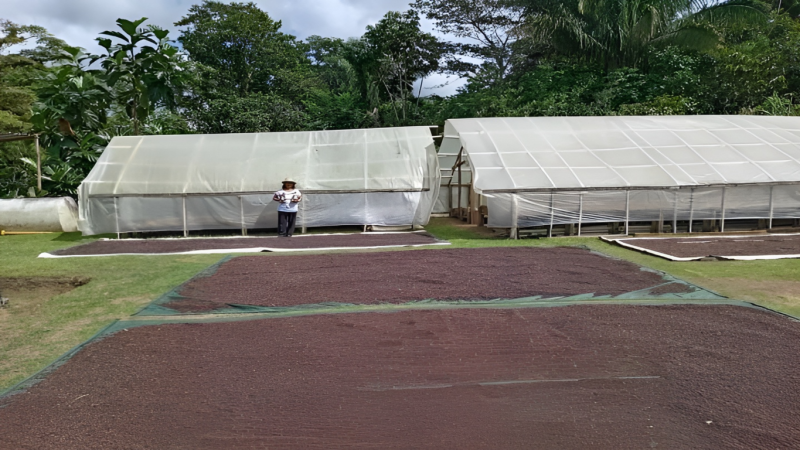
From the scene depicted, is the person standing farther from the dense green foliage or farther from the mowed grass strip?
the dense green foliage

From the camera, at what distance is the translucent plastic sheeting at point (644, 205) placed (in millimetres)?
12609

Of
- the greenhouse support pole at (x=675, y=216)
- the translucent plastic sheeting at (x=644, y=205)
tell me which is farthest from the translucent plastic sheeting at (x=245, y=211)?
the greenhouse support pole at (x=675, y=216)

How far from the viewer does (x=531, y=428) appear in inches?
131

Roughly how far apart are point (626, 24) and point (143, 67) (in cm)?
1945

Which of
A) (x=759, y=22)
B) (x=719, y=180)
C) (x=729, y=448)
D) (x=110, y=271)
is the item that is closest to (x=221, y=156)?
(x=110, y=271)

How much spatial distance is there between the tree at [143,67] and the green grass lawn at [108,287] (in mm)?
6578

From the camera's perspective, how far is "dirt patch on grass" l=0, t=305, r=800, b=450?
3256mm

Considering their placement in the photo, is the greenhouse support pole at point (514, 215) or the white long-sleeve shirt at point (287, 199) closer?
the greenhouse support pole at point (514, 215)

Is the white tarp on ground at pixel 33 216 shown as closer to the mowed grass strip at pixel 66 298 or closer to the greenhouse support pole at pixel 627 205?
the mowed grass strip at pixel 66 298

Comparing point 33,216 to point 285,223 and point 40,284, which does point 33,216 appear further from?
point 40,284

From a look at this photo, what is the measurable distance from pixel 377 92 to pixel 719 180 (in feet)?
56.5

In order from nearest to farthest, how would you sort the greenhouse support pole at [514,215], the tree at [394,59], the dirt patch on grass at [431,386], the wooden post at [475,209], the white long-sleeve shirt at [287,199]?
the dirt patch on grass at [431,386] → the greenhouse support pole at [514,215] → the white long-sleeve shirt at [287,199] → the wooden post at [475,209] → the tree at [394,59]

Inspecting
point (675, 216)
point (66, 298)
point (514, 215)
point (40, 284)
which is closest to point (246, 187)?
point (40, 284)

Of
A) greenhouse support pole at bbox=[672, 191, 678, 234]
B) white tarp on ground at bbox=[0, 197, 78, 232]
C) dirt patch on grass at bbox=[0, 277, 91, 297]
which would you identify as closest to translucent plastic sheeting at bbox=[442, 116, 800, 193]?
greenhouse support pole at bbox=[672, 191, 678, 234]
